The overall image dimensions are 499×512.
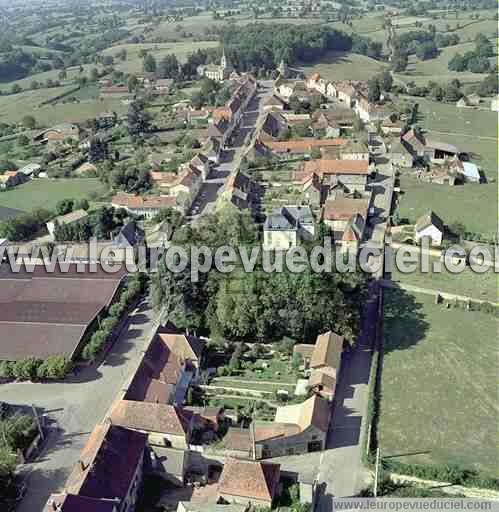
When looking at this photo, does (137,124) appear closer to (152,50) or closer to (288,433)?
(288,433)

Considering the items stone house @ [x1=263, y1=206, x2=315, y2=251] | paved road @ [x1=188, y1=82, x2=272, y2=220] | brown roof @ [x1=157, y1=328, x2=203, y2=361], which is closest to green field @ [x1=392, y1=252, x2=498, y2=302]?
stone house @ [x1=263, y1=206, x2=315, y2=251]

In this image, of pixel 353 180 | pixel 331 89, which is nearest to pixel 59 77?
pixel 331 89

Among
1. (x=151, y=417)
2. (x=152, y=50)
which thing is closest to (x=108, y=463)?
(x=151, y=417)

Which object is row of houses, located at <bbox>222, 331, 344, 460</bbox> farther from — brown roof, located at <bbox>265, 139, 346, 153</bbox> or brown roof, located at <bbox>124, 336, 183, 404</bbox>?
brown roof, located at <bbox>265, 139, 346, 153</bbox>

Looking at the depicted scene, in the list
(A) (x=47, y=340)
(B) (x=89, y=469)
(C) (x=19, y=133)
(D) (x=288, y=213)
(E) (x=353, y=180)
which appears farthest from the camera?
(C) (x=19, y=133)

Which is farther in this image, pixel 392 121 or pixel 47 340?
pixel 392 121

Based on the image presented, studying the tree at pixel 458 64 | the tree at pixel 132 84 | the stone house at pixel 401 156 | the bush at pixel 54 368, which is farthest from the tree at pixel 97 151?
the tree at pixel 458 64

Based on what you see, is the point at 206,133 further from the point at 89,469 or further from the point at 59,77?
the point at 59,77
